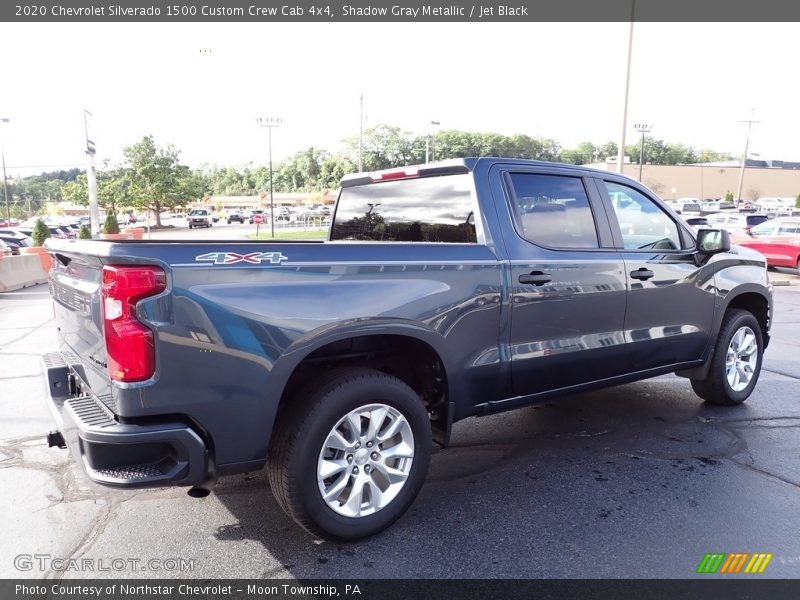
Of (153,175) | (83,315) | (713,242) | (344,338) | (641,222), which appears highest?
(153,175)

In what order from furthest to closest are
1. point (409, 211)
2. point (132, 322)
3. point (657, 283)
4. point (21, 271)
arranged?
point (21, 271) → point (657, 283) → point (409, 211) → point (132, 322)

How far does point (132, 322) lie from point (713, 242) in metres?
4.23

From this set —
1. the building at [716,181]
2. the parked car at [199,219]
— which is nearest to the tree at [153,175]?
the parked car at [199,219]

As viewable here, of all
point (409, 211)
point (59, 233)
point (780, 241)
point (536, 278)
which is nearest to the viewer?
point (536, 278)

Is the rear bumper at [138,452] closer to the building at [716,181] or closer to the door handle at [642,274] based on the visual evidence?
the door handle at [642,274]

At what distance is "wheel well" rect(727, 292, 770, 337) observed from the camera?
5.45 metres

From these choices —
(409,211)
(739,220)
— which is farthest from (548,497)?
(739,220)

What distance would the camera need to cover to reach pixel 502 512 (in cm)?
345

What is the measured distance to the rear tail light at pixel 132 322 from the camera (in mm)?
2514

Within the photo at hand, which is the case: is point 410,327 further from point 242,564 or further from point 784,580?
point 784,580

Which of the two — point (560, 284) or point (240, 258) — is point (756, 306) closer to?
point (560, 284)

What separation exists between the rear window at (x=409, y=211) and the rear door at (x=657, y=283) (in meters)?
1.17

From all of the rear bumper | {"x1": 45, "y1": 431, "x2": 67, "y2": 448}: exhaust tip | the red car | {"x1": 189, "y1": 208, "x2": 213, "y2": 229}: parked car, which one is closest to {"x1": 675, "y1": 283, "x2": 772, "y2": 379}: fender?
the rear bumper

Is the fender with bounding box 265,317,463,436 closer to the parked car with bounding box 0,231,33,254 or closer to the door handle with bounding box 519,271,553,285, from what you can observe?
the door handle with bounding box 519,271,553,285
